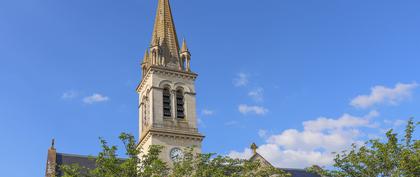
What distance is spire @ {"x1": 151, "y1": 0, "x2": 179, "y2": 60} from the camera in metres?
49.8

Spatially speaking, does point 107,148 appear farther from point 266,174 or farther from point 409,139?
point 409,139

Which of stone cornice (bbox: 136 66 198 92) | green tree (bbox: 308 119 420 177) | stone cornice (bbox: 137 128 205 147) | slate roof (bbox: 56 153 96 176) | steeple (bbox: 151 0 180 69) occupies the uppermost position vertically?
steeple (bbox: 151 0 180 69)

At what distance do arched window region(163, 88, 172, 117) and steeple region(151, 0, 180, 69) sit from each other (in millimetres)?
2838

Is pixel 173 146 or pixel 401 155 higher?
pixel 173 146

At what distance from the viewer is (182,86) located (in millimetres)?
47719

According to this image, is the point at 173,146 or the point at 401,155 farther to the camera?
the point at 173,146

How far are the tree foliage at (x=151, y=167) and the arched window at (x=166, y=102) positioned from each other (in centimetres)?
→ 1708

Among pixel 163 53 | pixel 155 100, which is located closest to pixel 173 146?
pixel 155 100

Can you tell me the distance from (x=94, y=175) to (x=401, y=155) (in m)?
15.2

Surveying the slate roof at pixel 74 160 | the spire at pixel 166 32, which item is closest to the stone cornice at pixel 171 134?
the slate roof at pixel 74 160

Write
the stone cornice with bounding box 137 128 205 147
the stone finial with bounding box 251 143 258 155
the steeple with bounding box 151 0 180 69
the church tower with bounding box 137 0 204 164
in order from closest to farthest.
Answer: the stone cornice with bounding box 137 128 205 147
the church tower with bounding box 137 0 204 164
the stone finial with bounding box 251 143 258 155
the steeple with bounding box 151 0 180 69

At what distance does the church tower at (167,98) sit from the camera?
4397 cm

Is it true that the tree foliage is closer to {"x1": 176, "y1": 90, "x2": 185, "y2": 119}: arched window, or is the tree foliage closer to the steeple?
{"x1": 176, "y1": 90, "x2": 185, "y2": 119}: arched window

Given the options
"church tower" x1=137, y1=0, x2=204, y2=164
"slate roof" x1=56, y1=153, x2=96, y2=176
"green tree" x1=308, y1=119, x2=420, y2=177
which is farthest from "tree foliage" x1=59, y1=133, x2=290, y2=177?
"slate roof" x1=56, y1=153, x2=96, y2=176
